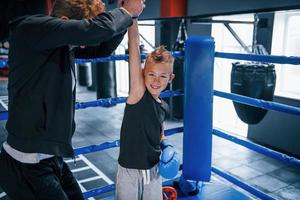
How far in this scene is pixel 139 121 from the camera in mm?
1461

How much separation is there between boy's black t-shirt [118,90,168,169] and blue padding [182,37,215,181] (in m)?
0.61

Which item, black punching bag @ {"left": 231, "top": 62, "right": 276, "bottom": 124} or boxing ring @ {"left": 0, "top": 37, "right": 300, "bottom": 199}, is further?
black punching bag @ {"left": 231, "top": 62, "right": 276, "bottom": 124}

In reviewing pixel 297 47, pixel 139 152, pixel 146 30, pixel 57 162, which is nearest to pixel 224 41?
pixel 297 47

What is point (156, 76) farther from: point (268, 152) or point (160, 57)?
point (268, 152)

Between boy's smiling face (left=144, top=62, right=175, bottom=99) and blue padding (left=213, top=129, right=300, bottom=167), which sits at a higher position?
boy's smiling face (left=144, top=62, right=175, bottom=99)

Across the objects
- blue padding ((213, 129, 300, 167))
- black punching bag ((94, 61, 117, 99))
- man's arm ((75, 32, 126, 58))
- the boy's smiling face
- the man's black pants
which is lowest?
black punching bag ((94, 61, 117, 99))

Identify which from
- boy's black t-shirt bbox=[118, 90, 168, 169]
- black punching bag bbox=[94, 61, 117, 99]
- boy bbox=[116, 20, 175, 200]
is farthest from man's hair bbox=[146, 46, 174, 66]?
black punching bag bbox=[94, 61, 117, 99]

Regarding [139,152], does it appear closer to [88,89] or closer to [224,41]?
[224,41]

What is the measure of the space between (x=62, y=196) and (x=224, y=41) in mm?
4745

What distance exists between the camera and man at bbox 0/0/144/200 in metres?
1.00

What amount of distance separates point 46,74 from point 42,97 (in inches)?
3.3

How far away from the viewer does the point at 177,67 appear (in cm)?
528

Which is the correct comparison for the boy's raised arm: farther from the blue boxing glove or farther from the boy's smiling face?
the blue boxing glove

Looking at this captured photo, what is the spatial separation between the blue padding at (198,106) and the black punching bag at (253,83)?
76cm
